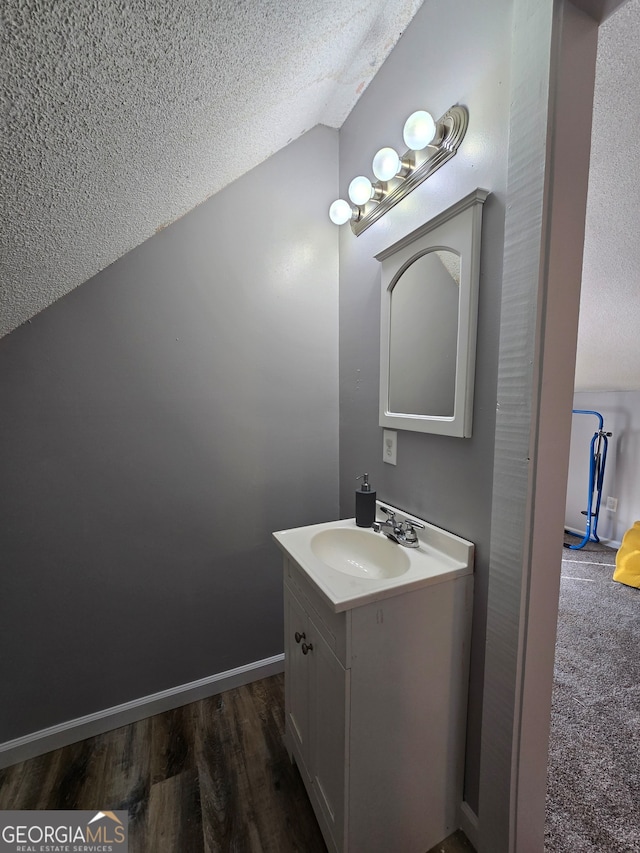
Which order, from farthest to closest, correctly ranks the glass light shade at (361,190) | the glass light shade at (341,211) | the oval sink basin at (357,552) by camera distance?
1. the glass light shade at (341,211)
2. the glass light shade at (361,190)
3. the oval sink basin at (357,552)

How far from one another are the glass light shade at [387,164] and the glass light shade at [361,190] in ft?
0.28

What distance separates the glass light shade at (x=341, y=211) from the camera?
137 cm

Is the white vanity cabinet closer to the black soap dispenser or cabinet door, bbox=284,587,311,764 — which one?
cabinet door, bbox=284,587,311,764

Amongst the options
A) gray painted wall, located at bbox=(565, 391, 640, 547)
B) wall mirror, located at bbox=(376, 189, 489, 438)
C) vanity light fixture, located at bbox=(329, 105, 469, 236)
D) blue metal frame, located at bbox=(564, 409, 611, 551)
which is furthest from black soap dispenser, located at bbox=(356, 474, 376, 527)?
blue metal frame, located at bbox=(564, 409, 611, 551)

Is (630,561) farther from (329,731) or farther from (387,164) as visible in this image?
(387,164)

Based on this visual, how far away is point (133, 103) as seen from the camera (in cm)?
54

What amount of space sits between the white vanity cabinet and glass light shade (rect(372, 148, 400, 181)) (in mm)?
1234

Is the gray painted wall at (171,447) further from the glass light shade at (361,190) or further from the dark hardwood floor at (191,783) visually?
the glass light shade at (361,190)

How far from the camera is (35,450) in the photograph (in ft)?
3.86

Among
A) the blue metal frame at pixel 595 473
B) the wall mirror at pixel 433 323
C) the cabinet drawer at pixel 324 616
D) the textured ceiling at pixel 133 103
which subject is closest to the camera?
the textured ceiling at pixel 133 103

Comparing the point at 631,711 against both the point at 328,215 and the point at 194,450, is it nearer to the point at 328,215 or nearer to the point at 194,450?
the point at 194,450

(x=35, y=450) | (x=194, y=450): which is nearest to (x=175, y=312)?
(x=194, y=450)


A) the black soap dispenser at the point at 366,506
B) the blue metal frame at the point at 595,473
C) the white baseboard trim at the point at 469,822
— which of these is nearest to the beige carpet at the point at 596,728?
the white baseboard trim at the point at 469,822

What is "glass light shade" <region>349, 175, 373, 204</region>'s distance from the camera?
4.03ft
